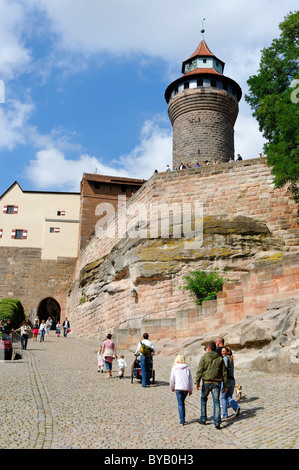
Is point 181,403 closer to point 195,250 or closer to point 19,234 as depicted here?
point 195,250

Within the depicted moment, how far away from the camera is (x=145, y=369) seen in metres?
10.5

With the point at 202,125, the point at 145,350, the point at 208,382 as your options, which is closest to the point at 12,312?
the point at 202,125

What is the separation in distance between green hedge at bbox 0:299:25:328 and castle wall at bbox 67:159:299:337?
237 inches

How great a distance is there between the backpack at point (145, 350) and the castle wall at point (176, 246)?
707cm

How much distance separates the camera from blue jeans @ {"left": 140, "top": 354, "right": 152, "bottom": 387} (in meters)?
10.4

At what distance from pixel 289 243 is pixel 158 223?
5.91 m

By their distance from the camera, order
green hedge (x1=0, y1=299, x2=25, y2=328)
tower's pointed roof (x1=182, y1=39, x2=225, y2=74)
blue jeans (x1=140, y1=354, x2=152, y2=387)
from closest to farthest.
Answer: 1. blue jeans (x1=140, y1=354, x2=152, y2=387)
2. green hedge (x1=0, y1=299, x2=25, y2=328)
3. tower's pointed roof (x1=182, y1=39, x2=225, y2=74)

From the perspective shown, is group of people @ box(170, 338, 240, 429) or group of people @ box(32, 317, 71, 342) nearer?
group of people @ box(170, 338, 240, 429)

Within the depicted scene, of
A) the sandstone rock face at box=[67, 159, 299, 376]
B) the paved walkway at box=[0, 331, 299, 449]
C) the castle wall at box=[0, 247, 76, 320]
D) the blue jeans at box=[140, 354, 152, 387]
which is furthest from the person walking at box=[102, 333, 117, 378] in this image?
the castle wall at box=[0, 247, 76, 320]

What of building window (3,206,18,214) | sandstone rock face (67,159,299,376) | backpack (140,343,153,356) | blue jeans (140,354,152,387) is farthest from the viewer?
building window (3,206,18,214)

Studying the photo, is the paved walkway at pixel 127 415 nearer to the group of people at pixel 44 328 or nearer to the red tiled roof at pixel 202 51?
the group of people at pixel 44 328

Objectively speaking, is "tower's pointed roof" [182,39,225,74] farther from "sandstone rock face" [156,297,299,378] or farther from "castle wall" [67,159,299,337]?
"sandstone rock face" [156,297,299,378]

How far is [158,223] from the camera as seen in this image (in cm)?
2228

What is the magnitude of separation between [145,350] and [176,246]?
1033 centimetres
